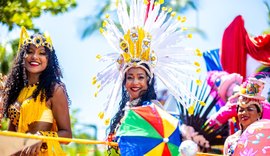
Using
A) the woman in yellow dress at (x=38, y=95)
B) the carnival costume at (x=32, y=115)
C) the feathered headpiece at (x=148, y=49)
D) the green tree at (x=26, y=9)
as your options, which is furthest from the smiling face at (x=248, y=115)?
the green tree at (x=26, y=9)

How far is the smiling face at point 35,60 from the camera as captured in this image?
592cm

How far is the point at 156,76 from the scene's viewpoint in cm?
641

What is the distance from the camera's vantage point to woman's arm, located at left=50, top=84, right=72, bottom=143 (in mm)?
5750

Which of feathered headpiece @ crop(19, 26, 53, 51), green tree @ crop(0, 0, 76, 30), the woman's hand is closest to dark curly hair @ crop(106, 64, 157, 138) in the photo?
feathered headpiece @ crop(19, 26, 53, 51)

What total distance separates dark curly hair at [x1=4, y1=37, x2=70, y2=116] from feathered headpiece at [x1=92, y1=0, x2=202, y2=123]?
0.53 metres

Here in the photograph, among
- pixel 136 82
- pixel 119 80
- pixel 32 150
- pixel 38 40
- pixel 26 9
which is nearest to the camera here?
pixel 32 150

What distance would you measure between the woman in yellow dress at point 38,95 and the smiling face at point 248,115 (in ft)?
6.00

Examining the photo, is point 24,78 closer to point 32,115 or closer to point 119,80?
point 32,115

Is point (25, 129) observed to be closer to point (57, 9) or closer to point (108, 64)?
point (108, 64)

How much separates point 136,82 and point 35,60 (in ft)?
2.94

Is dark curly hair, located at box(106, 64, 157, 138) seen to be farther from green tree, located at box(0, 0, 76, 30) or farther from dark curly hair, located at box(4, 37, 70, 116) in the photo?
green tree, located at box(0, 0, 76, 30)

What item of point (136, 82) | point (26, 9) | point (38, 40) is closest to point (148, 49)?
point (136, 82)

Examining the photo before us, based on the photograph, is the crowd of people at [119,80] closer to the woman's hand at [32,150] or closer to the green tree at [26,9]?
the woman's hand at [32,150]

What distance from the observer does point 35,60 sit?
233 inches
